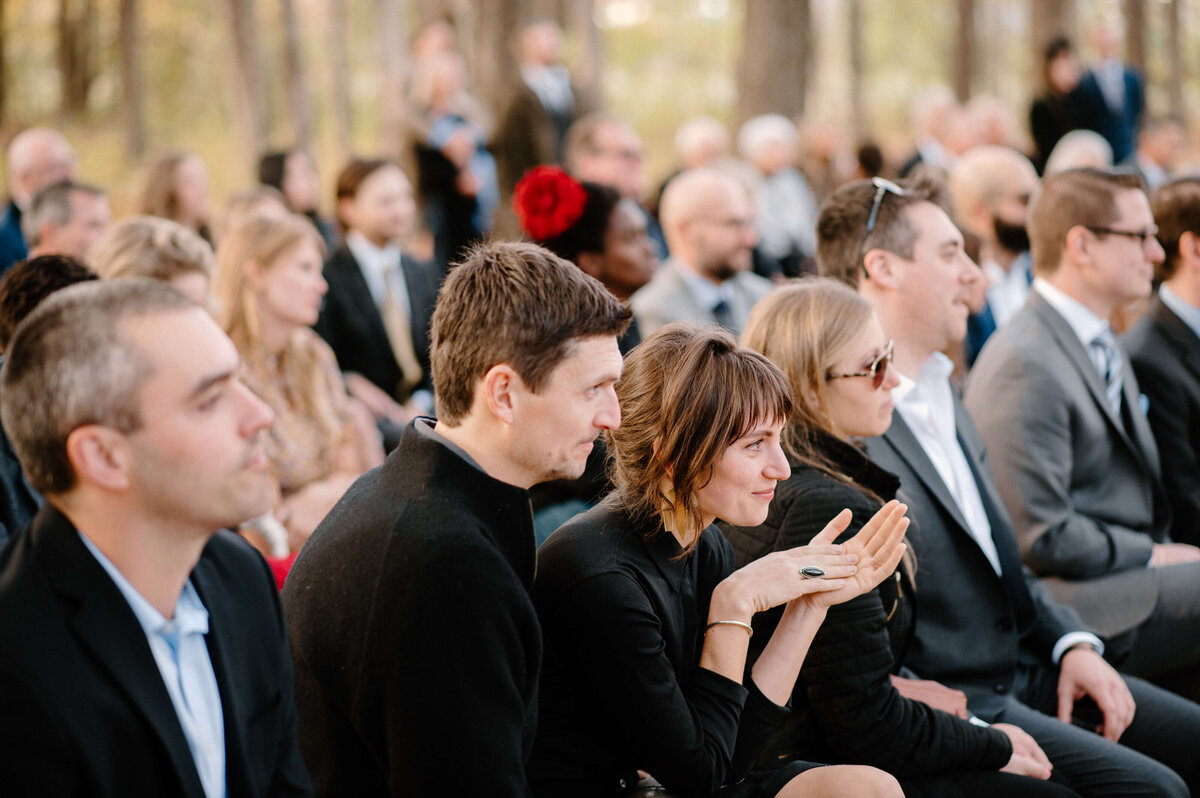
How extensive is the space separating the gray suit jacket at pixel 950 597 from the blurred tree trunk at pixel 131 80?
1730 centimetres

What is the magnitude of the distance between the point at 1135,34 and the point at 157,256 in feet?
60.1

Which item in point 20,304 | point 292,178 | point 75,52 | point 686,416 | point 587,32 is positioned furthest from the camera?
point 75,52

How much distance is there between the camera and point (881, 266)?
12.0ft

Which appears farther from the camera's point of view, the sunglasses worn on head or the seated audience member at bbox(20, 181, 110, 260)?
the seated audience member at bbox(20, 181, 110, 260)

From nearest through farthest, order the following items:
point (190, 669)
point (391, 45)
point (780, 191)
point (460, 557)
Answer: point (190, 669) → point (460, 557) → point (780, 191) → point (391, 45)

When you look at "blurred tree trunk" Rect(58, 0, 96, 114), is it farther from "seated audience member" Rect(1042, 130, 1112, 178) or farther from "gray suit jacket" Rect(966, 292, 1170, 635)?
"gray suit jacket" Rect(966, 292, 1170, 635)

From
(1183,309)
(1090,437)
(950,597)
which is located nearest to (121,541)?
(950,597)

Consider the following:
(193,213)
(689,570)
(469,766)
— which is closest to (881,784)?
(689,570)

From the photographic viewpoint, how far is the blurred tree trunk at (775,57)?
11.6 metres

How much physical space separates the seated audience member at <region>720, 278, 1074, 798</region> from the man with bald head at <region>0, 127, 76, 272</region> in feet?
18.4

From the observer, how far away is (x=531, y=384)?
200 centimetres

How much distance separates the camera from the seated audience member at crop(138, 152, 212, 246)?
265 inches

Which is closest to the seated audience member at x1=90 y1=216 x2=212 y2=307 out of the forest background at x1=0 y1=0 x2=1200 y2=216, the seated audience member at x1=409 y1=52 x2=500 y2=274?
the seated audience member at x1=409 y1=52 x2=500 y2=274

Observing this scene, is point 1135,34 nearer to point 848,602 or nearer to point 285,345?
point 285,345
